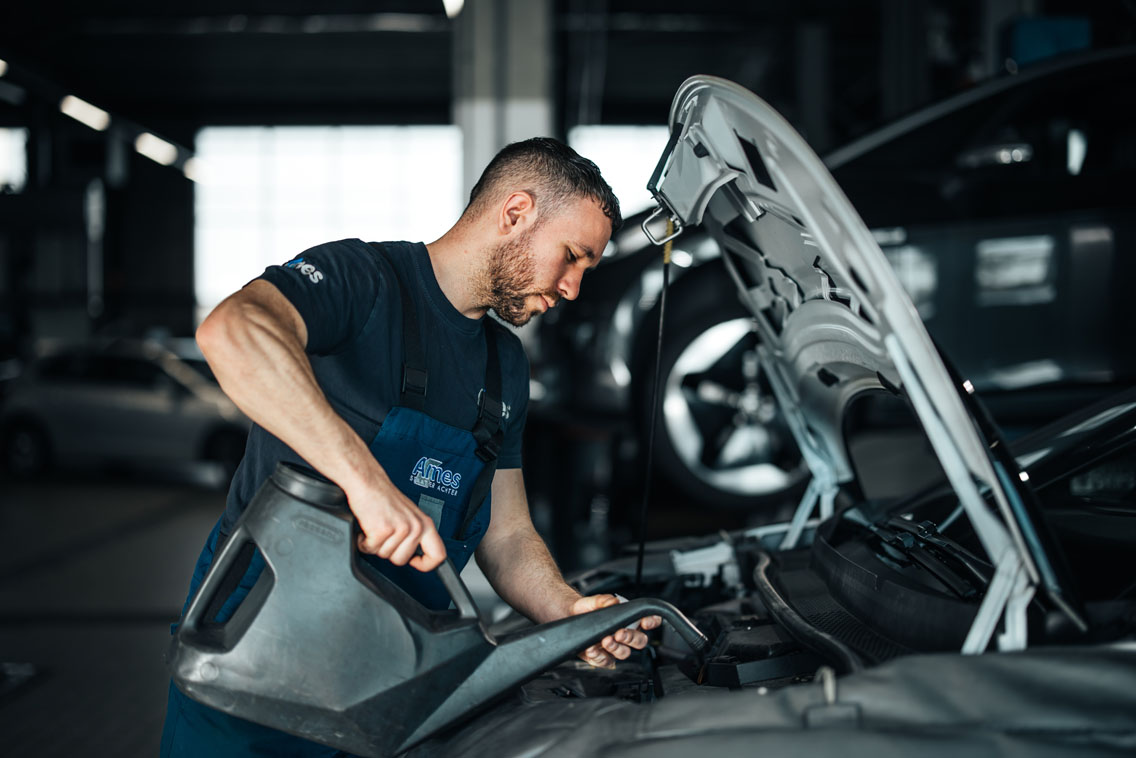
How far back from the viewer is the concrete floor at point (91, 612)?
2.66 meters

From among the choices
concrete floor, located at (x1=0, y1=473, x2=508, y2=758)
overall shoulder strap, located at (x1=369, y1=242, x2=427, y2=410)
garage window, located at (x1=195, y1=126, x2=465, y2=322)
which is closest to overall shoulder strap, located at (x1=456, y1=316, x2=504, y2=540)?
overall shoulder strap, located at (x1=369, y1=242, x2=427, y2=410)

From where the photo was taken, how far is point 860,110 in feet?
43.2

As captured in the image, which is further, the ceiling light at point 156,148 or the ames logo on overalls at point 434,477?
the ceiling light at point 156,148

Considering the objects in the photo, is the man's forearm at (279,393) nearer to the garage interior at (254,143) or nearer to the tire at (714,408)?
the garage interior at (254,143)

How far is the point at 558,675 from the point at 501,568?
0.26 m

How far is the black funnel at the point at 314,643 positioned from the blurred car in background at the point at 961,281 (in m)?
2.64

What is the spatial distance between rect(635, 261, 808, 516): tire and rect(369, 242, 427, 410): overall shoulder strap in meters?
2.36

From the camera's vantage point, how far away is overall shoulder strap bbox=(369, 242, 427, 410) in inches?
56.2

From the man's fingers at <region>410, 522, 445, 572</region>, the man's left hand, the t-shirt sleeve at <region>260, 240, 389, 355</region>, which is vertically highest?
the t-shirt sleeve at <region>260, 240, 389, 355</region>

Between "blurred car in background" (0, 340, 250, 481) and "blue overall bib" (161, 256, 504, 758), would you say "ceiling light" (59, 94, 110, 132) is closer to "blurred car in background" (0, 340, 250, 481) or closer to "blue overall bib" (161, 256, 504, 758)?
"blurred car in background" (0, 340, 250, 481)

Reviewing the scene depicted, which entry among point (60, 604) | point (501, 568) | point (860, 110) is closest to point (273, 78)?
point (860, 110)

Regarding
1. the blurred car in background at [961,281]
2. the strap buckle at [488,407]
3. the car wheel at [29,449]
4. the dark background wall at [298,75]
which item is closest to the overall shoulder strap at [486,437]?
the strap buckle at [488,407]

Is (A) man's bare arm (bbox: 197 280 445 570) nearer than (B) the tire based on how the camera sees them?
Yes

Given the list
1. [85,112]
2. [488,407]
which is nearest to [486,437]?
[488,407]
